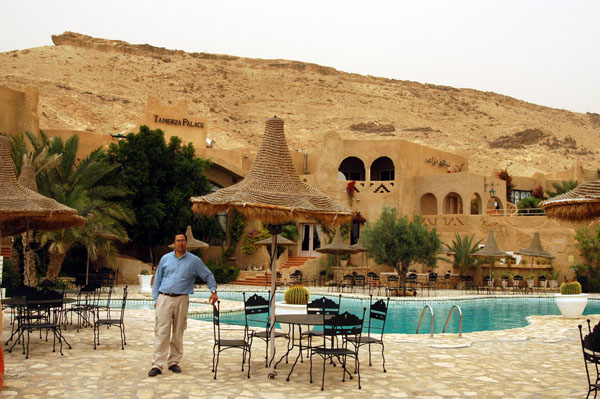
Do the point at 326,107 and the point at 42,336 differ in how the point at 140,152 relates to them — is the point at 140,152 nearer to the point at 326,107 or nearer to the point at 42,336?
the point at 42,336

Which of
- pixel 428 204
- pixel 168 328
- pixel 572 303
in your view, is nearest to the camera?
pixel 168 328

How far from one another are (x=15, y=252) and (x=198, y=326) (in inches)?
510

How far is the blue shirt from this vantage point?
774 centimetres

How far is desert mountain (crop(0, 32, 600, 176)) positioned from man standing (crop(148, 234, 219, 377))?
167 feet

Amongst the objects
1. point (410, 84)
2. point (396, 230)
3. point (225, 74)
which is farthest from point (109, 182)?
point (410, 84)

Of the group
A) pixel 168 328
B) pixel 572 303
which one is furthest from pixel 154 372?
pixel 572 303

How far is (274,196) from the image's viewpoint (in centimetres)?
814

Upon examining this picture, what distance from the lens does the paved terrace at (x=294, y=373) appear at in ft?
22.3

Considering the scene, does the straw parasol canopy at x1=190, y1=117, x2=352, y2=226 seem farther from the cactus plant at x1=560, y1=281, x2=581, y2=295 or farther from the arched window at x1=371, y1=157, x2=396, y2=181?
the arched window at x1=371, y1=157, x2=396, y2=181

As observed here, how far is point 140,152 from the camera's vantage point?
2748cm

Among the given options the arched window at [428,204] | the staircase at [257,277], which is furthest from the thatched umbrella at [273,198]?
the arched window at [428,204]

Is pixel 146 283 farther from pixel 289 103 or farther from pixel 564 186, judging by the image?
pixel 289 103

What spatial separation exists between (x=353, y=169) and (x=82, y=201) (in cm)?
2043

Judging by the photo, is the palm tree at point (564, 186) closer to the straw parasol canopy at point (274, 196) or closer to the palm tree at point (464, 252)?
the palm tree at point (464, 252)
